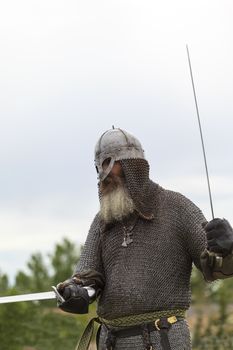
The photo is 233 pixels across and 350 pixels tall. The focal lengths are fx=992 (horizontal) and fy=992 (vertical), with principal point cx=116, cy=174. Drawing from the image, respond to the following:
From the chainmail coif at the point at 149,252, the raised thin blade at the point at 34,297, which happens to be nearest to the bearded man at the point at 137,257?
the chainmail coif at the point at 149,252

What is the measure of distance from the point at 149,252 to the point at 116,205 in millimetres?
348

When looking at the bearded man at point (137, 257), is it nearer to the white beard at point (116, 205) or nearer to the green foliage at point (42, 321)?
the white beard at point (116, 205)

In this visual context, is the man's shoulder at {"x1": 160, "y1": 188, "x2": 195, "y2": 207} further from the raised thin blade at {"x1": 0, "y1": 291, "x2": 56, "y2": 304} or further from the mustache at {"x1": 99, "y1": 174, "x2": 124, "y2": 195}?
the raised thin blade at {"x1": 0, "y1": 291, "x2": 56, "y2": 304}

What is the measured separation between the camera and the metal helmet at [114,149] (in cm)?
582

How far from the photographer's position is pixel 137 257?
562 centimetres

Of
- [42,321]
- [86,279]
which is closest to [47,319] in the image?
[42,321]

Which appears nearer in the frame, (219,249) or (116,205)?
(219,249)

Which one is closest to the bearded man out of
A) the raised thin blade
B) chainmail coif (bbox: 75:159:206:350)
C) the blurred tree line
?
chainmail coif (bbox: 75:159:206:350)

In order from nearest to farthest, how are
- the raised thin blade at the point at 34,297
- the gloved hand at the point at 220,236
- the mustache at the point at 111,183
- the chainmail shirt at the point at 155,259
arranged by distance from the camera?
1. the gloved hand at the point at 220,236
2. the raised thin blade at the point at 34,297
3. the chainmail shirt at the point at 155,259
4. the mustache at the point at 111,183

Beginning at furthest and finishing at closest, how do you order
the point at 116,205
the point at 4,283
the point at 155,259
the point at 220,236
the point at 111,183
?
the point at 4,283 < the point at 111,183 < the point at 116,205 < the point at 155,259 < the point at 220,236

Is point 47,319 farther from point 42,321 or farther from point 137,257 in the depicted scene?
point 137,257

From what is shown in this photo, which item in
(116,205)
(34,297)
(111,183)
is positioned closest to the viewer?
(34,297)

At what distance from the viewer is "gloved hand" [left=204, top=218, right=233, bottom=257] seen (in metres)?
5.06

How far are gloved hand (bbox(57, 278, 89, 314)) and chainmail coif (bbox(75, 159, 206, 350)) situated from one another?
4.4 inches
